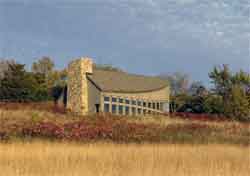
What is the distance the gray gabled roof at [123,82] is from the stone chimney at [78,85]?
2.35 ft

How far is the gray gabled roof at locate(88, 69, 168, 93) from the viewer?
27.2 m

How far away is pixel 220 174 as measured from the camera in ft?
17.7

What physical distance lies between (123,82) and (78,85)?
4379 mm

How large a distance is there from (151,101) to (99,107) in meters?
5.89

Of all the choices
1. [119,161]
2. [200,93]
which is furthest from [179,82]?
[119,161]

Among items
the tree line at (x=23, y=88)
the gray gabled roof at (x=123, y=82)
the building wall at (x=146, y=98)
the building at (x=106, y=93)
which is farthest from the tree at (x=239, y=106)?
the tree line at (x=23, y=88)

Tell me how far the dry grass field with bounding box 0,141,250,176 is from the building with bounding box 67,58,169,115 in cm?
1877

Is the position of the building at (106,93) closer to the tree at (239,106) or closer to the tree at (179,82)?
the tree at (239,106)

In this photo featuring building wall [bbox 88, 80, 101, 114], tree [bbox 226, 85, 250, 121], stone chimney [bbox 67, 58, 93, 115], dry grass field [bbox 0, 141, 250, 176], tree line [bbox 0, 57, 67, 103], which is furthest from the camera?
tree line [bbox 0, 57, 67, 103]

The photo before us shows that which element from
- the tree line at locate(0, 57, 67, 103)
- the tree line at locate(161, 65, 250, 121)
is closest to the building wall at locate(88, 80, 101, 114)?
the tree line at locate(0, 57, 67, 103)

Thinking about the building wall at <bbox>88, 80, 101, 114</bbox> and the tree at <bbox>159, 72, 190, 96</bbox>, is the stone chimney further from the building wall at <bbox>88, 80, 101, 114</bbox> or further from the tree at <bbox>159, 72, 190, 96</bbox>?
the tree at <bbox>159, 72, 190, 96</bbox>

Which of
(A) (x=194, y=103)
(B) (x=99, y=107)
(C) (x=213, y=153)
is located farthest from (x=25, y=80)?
(C) (x=213, y=153)

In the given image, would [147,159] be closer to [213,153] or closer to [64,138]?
[213,153]

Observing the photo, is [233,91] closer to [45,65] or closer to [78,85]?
[78,85]
